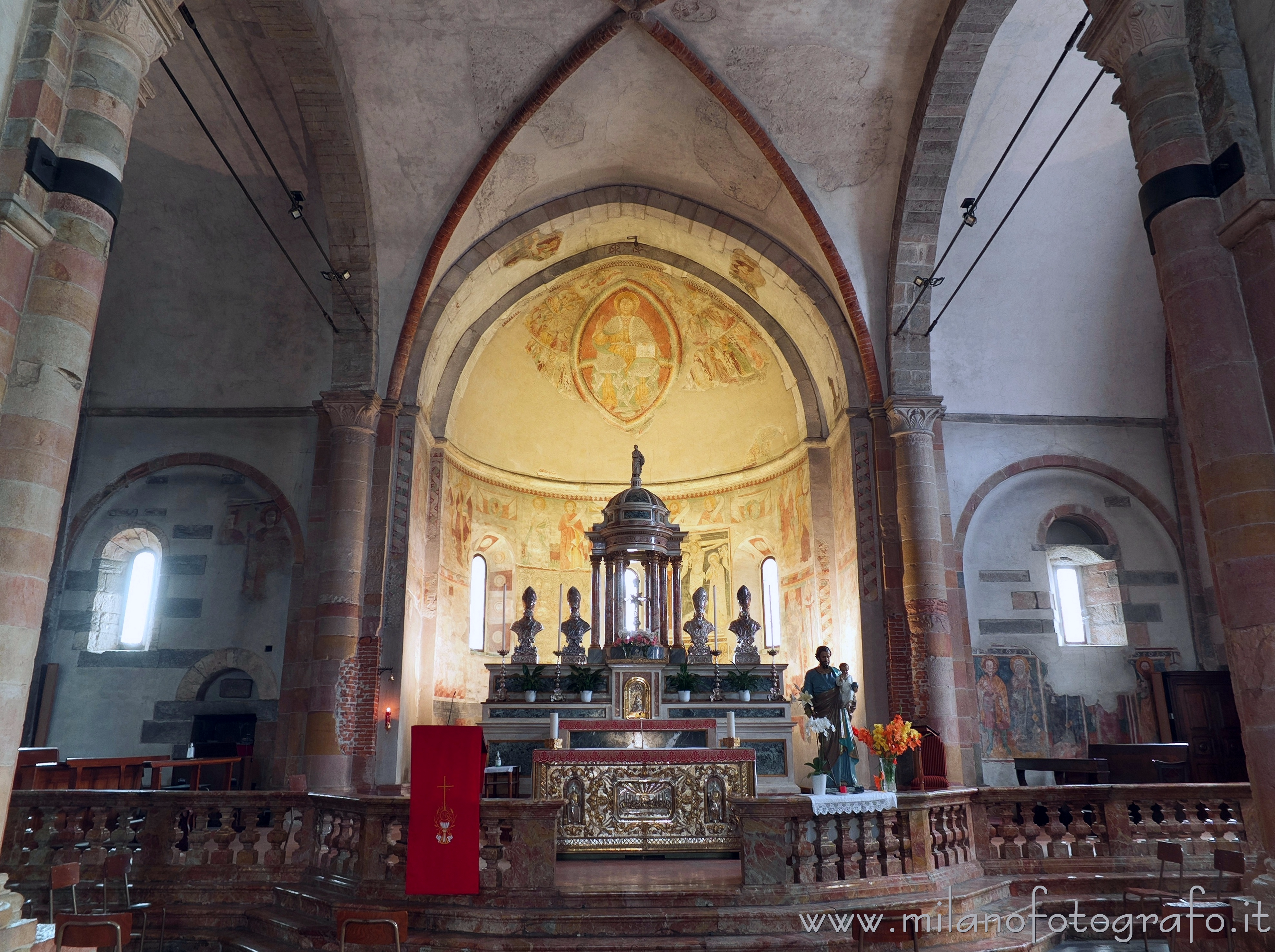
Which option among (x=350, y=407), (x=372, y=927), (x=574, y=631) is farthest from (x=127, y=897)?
(x=574, y=631)

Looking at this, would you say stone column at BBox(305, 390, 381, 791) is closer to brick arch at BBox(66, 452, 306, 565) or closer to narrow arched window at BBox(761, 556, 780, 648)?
brick arch at BBox(66, 452, 306, 565)

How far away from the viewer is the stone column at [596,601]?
17.2 metres

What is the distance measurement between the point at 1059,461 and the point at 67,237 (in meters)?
15.3

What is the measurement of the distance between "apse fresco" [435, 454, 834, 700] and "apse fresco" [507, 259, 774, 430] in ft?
7.56

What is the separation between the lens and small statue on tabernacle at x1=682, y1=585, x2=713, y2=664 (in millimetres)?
16641

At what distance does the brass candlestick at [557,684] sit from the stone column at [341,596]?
3057mm

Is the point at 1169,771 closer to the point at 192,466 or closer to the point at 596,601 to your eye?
the point at 596,601

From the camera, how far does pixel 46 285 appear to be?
620 centimetres

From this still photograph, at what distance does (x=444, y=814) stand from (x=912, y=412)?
10.4m

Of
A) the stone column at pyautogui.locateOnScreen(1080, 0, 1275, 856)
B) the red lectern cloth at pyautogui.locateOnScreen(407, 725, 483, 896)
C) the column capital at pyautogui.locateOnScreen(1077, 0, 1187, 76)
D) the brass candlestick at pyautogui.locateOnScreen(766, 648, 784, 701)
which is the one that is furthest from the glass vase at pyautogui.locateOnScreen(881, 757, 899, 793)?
the column capital at pyautogui.locateOnScreen(1077, 0, 1187, 76)

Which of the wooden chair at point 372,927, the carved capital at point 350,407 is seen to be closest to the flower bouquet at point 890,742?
the wooden chair at point 372,927

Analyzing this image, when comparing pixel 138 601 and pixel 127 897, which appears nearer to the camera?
pixel 127 897

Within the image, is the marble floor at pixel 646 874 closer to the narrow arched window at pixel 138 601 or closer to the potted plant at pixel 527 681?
the potted plant at pixel 527 681

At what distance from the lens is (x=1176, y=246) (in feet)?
22.0
